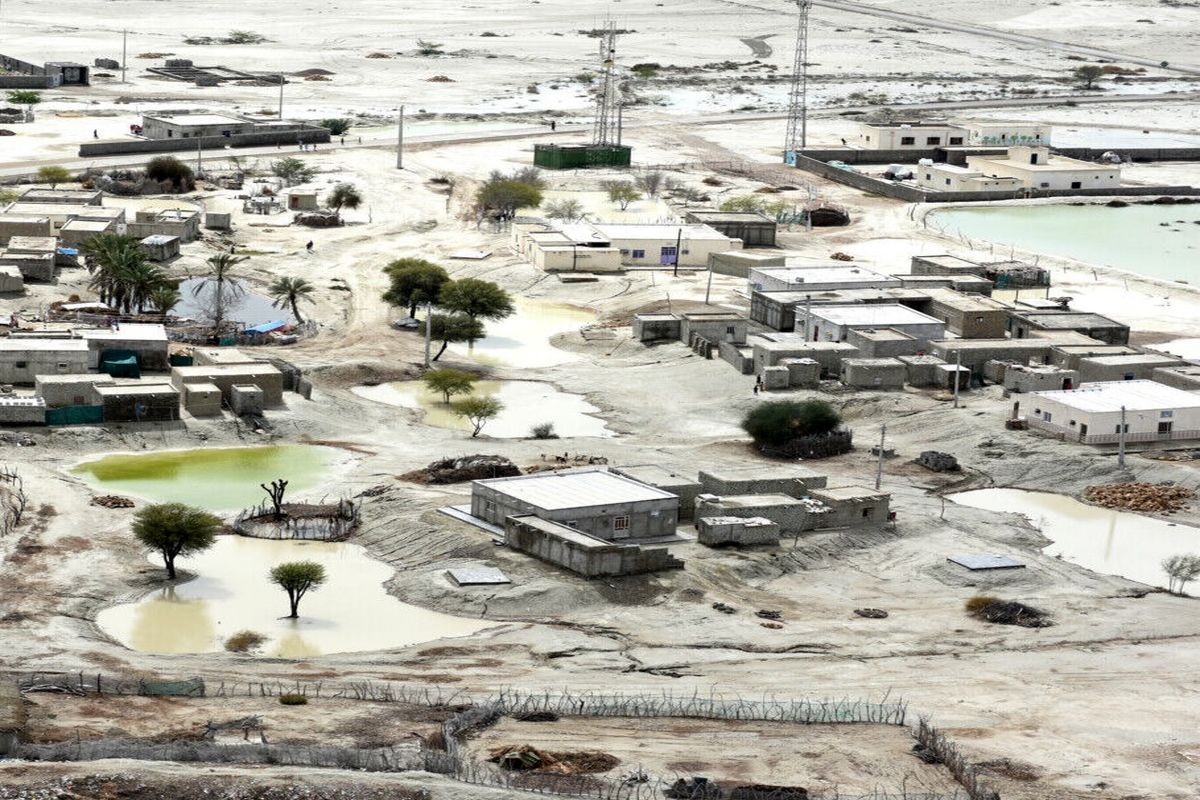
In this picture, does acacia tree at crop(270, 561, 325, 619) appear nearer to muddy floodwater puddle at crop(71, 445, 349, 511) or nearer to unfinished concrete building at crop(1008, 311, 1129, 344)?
muddy floodwater puddle at crop(71, 445, 349, 511)

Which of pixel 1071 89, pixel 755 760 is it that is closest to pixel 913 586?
pixel 755 760

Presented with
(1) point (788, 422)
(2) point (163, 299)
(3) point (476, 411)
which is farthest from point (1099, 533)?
(2) point (163, 299)

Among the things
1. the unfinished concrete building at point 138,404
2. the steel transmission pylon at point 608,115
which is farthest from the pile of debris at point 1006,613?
the steel transmission pylon at point 608,115

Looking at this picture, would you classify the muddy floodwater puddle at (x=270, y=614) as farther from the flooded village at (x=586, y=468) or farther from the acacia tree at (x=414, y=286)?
the acacia tree at (x=414, y=286)

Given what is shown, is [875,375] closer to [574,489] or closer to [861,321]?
[861,321]

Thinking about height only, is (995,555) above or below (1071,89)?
below

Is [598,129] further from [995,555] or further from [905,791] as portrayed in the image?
[905,791]

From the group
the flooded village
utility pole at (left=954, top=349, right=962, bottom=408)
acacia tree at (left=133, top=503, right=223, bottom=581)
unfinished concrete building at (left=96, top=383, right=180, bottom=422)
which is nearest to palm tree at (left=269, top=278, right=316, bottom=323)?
the flooded village
